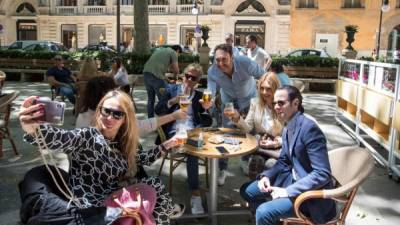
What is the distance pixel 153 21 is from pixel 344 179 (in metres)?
36.4

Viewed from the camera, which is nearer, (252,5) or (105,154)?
(105,154)

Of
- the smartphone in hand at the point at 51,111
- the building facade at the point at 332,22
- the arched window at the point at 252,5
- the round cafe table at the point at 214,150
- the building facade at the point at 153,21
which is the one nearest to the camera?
the smartphone in hand at the point at 51,111

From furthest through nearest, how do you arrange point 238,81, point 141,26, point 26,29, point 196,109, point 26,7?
point 26,29 < point 26,7 < point 141,26 < point 238,81 < point 196,109

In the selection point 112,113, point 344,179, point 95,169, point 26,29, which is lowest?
point 344,179

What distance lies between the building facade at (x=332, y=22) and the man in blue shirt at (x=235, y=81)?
3174 cm

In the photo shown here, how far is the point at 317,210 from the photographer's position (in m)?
2.71

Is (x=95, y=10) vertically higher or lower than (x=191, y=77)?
higher

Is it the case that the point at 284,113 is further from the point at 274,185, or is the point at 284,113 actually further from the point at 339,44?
the point at 339,44

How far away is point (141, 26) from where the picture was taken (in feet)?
50.7

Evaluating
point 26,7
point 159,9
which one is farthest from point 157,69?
point 26,7

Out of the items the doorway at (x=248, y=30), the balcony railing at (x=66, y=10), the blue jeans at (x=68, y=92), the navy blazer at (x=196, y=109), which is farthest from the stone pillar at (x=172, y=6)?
the navy blazer at (x=196, y=109)

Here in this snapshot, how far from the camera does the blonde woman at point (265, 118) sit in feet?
13.2

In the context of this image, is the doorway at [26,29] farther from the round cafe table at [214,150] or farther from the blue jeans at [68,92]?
the round cafe table at [214,150]

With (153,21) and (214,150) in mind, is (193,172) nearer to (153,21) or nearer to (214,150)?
(214,150)
